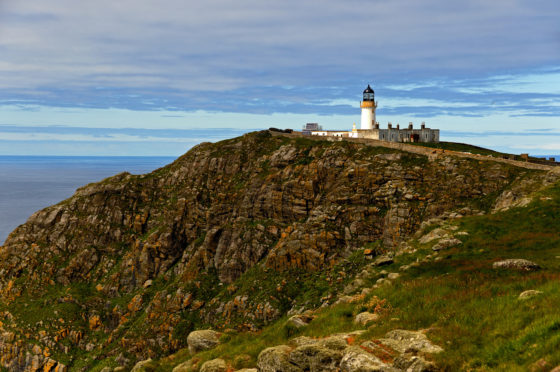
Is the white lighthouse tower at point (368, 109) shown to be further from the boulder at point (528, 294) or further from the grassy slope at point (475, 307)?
the boulder at point (528, 294)

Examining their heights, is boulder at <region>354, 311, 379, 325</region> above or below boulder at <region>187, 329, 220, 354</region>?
above

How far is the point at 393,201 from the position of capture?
64250 millimetres

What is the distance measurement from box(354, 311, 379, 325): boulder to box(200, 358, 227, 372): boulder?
22.4 feet

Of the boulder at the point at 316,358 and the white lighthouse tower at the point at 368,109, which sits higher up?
the white lighthouse tower at the point at 368,109

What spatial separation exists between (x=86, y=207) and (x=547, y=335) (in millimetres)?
97979

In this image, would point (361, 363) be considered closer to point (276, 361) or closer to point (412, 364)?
point (412, 364)

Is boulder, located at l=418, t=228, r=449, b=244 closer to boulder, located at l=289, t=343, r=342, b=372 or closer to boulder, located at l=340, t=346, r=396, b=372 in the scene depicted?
boulder, located at l=289, t=343, r=342, b=372

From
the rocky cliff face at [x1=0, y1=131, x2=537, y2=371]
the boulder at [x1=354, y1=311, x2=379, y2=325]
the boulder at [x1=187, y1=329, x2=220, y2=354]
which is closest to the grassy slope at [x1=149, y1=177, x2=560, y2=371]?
the boulder at [x1=354, y1=311, x2=379, y2=325]

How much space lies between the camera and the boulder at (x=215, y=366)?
18.6 m

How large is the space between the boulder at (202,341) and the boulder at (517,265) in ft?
56.5

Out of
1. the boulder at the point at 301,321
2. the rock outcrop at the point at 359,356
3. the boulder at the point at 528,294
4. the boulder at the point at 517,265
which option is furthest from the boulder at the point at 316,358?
the boulder at the point at 517,265

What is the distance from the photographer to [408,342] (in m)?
14.7

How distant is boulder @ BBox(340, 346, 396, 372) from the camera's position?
12688mm

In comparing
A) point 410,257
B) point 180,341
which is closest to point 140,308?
point 180,341
